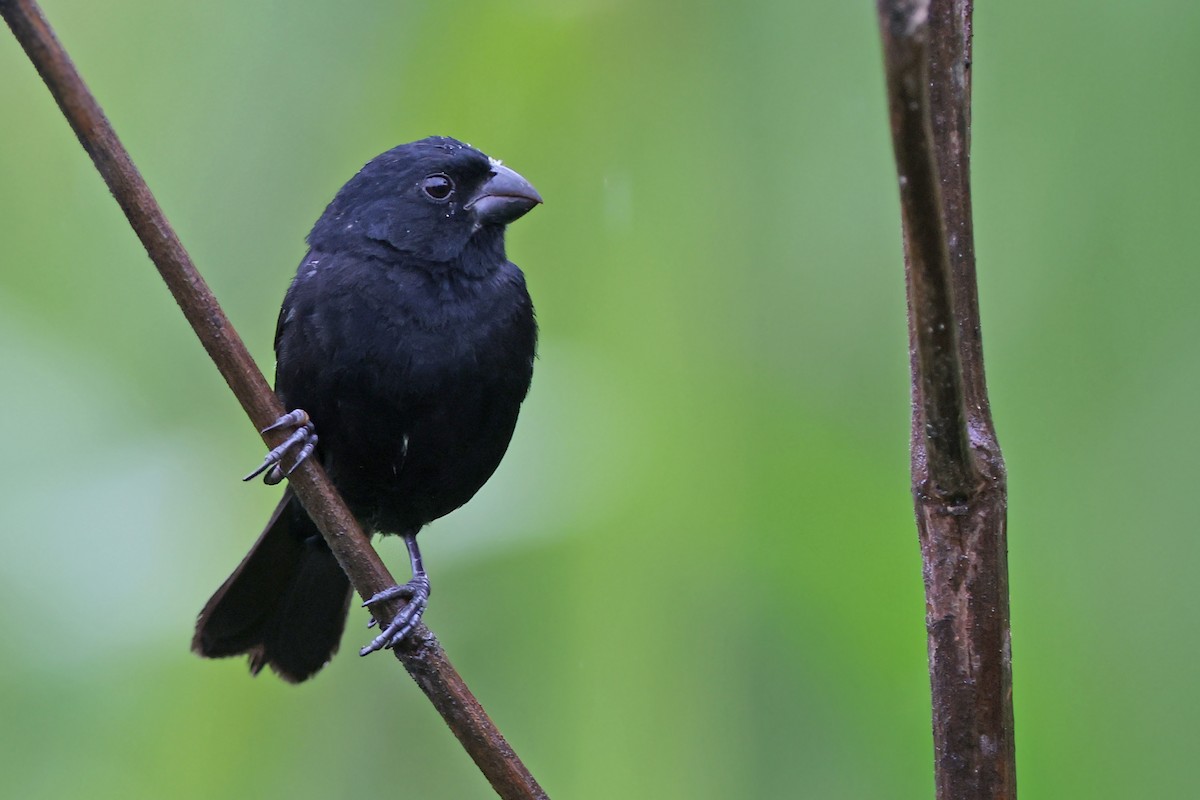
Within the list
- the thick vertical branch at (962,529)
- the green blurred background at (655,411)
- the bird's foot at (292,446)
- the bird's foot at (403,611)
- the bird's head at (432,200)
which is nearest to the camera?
the thick vertical branch at (962,529)

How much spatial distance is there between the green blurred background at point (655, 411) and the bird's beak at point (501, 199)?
0.22 feet

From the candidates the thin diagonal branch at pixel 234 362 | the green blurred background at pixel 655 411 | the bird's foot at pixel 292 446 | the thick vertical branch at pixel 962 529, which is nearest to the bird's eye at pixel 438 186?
the green blurred background at pixel 655 411

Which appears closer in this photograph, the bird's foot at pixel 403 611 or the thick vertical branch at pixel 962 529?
the thick vertical branch at pixel 962 529

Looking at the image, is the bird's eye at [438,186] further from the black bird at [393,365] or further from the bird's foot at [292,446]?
the bird's foot at [292,446]

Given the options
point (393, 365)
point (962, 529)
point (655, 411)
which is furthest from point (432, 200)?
point (962, 529)

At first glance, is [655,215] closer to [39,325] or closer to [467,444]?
[467,444]

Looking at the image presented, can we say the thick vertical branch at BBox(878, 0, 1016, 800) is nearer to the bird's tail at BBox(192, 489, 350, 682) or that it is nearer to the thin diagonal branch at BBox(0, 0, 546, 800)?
the thin diagonal branch at BBox(0, 0, 546, 800)

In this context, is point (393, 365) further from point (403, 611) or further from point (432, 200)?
point (403, 611)

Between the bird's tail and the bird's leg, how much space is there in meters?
0.19

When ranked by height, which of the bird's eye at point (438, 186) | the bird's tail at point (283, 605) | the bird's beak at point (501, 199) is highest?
the bird's eye at point (438, 186)

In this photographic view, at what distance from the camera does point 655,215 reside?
2.73 m

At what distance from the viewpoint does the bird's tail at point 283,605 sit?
2.66m

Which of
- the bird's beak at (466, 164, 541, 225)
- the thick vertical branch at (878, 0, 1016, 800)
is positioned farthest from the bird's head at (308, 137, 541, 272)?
the thick vertical branch at (878, 0, 1016, 800)

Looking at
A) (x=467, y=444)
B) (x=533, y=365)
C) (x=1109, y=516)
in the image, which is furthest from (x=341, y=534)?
(x=1109, y=516)
